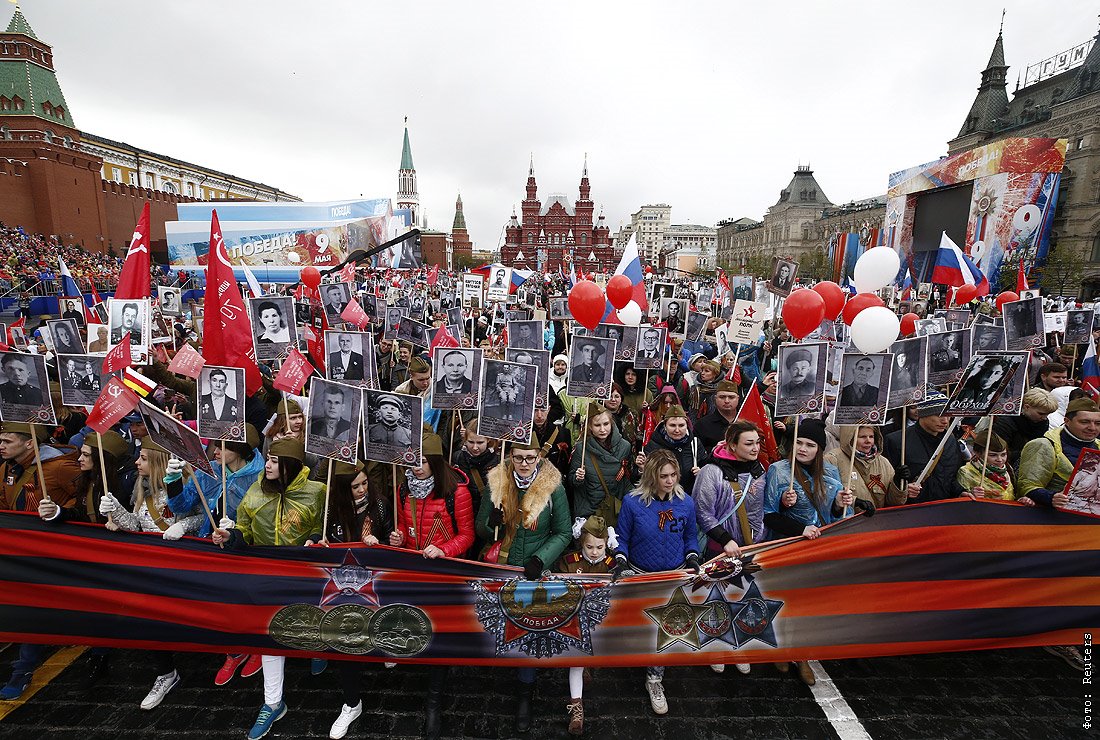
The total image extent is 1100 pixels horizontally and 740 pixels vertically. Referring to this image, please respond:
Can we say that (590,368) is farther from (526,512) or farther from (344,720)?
(344,720)

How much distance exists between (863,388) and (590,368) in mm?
2627

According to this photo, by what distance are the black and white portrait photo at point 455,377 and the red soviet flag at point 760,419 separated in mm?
2549

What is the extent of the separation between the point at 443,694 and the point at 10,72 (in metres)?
60.6

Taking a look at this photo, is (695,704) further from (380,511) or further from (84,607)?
(84,607)

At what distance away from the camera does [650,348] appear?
7328 mm

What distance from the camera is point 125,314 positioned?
597cm

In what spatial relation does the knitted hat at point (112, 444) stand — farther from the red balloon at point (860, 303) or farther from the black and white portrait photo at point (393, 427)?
the red balloon at point (860, 303)

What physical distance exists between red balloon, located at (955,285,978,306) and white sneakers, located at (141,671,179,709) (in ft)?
48.2

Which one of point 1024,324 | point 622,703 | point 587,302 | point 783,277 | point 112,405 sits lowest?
point 622,703

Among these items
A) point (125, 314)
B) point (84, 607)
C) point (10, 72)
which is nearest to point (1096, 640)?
point (84, 607)

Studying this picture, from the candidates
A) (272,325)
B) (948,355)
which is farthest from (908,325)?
(272,325)

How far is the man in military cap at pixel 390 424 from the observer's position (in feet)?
12.1

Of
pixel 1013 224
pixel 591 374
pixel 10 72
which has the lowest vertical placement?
pixel 591 374

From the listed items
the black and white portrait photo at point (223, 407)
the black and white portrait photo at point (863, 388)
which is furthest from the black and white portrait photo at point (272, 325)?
the black and white portrait photo at point (863, 388)
